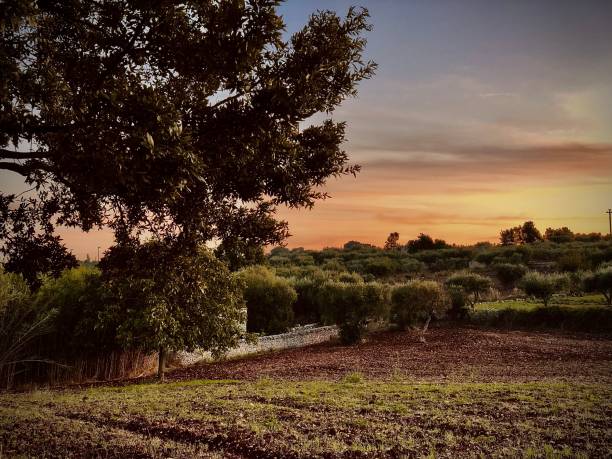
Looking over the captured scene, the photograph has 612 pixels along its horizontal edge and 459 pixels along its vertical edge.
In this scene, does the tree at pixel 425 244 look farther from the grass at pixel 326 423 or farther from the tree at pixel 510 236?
the grass at pixel 326 423

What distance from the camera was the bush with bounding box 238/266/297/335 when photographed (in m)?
35.1

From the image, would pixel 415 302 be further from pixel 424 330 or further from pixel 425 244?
pixel 425 244

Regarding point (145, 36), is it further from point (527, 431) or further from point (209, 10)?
point (527, 431)

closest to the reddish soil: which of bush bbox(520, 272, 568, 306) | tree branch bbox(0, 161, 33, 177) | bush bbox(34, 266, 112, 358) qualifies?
bush bbox(34, 266, 112, 358)

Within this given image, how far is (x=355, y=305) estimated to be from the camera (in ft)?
112

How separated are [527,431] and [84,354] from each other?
762 inches

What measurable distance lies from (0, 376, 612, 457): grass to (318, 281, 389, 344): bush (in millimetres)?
18251

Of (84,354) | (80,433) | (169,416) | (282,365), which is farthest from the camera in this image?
(282,365)

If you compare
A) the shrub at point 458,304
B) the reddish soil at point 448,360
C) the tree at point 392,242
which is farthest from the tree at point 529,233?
the reddish soil at point 448,360

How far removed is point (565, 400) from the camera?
12.2 m

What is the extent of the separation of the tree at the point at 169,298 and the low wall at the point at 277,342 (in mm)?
5604

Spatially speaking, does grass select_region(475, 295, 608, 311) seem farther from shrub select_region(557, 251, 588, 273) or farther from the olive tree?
the olive tree

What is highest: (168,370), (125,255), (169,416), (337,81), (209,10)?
(209,10)

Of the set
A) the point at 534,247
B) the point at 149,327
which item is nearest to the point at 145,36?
the point at 149,327
